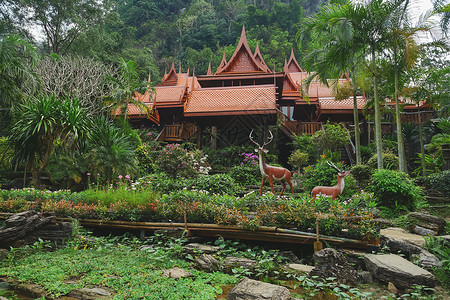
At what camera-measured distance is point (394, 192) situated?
7.79 m

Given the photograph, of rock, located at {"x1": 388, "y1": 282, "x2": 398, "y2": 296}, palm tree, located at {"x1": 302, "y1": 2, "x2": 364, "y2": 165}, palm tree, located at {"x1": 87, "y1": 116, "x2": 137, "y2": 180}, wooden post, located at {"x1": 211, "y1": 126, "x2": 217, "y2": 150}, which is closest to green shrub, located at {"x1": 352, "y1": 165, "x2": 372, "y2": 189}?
palm tree, located at {"x1": 302, "y1": 2, "x2": 364, "y2": 165}

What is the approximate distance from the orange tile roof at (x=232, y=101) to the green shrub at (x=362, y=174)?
4.94m

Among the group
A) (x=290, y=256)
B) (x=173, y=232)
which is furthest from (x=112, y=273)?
(x=290, y=256)

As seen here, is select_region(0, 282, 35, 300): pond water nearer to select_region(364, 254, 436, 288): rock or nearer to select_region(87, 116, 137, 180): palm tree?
select_region(364, 254, 436, 288): rock

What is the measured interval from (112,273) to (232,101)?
11.6m

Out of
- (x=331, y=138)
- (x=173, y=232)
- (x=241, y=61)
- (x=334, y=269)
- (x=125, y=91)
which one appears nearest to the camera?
(x=334, y=269)

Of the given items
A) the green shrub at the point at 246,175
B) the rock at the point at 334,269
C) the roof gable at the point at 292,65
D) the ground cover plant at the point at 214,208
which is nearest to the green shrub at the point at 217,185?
the green shrub at the point at 246,175

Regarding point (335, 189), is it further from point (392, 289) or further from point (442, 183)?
point (442, 183)

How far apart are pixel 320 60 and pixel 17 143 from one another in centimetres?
1136

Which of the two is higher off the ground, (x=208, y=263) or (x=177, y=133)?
(x=177, y=133)

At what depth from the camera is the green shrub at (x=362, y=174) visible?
10101 millimetres

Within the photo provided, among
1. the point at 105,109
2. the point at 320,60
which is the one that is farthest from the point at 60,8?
the point at 320,60

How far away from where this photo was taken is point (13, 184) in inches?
575

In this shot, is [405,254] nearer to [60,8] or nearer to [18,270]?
[18,270]
